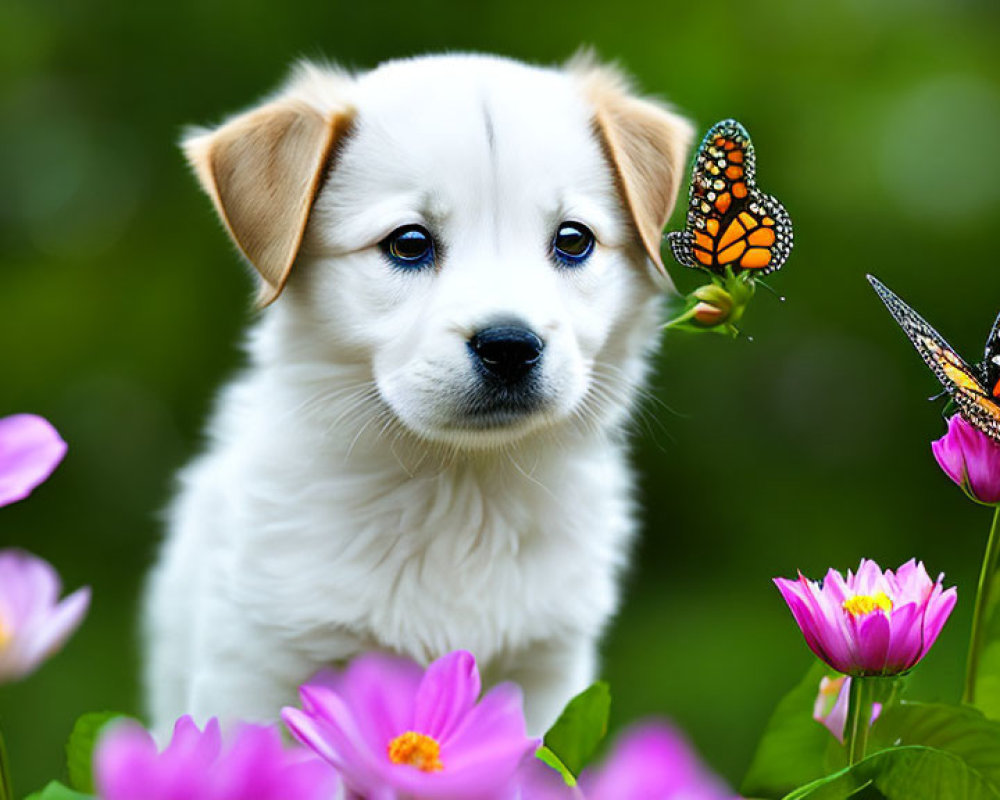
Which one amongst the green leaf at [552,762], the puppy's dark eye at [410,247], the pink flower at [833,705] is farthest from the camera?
the puppy's dark eye at [410,247]

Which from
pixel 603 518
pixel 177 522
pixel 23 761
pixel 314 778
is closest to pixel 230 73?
pixel 177 522

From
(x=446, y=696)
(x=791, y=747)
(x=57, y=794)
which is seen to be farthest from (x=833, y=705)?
(x=57, y=794)

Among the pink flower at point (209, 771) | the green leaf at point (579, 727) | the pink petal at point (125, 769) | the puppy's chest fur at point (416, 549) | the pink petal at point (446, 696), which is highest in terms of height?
the pink petal at point (125, 769)

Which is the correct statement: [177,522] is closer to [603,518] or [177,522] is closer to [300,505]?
[300,505]

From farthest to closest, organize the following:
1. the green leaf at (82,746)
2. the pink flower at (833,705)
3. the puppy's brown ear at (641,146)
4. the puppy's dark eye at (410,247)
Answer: the puppy's brown ear at (641,146)
the puppy's dark eye at (410,247)
the pink flower at (833,705)
the green leaf at (82,746)

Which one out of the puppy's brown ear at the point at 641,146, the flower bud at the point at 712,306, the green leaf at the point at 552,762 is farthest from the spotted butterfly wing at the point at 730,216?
the puppy's brown ear at the point at 641,146

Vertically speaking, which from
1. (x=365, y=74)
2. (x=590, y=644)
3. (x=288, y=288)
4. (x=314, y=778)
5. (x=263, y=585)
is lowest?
(x=590, y=644)

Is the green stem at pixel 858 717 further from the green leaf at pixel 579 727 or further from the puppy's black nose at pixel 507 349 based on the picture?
the puppy's black nose at pixel 507 349

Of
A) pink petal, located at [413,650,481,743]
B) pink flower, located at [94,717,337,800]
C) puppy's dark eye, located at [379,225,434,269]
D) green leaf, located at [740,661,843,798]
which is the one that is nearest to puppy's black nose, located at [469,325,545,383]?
puppy's dark eye, located at [379,225,434,269]
